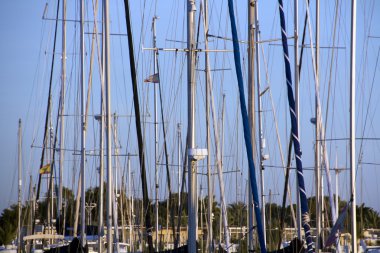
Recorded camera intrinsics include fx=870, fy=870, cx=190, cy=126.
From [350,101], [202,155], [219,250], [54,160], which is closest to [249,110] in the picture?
[202,155]

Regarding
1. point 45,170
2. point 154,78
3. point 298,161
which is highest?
point 154,78

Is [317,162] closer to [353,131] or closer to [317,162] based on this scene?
[317,162]

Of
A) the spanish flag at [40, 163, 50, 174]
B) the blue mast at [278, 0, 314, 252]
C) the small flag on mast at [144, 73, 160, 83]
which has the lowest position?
the blue mast at [278, 0, 314, 252]

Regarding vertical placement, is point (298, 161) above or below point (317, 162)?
below

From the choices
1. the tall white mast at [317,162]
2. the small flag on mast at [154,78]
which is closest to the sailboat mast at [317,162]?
the tall white mast at [317,162]

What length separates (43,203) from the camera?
47750mm

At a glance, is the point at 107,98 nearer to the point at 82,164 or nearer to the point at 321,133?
the point at 82,164

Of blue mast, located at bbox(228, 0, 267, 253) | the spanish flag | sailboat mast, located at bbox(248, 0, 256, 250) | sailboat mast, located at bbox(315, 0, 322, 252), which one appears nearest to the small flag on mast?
sailboat mast, located at bbox(315, 0, 322, 252)

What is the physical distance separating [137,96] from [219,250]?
20.4 ft

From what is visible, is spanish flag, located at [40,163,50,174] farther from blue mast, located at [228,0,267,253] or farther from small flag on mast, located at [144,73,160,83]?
blue mast, located at [228,0,267,253]

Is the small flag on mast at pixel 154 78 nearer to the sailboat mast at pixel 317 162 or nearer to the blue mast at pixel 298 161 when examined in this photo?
the sailboat mast at pixel 317 162

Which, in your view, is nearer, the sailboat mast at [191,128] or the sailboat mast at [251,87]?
the sailboat mast at [191,128]

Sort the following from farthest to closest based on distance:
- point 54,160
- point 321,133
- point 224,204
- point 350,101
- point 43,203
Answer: point 43,203 → point 54,160 → point 224,204 → point 321,133 → point 350,101

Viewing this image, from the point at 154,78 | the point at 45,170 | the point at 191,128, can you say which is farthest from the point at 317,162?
the point at 45,170
